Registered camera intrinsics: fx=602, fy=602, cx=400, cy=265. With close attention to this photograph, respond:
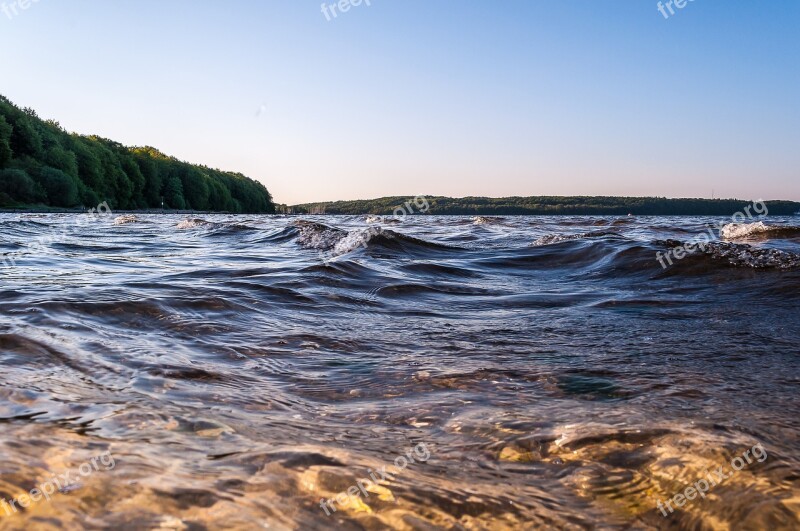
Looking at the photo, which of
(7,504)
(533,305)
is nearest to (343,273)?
(533,305)

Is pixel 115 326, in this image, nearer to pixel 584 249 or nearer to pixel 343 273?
pixel 343 273

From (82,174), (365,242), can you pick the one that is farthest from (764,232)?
(82,174)

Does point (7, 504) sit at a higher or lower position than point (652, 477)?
higher

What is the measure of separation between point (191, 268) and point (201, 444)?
6723mm

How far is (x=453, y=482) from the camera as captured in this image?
1.98 m

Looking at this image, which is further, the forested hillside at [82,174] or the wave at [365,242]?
the forested hillside at [82,174]

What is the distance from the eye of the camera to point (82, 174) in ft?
223
